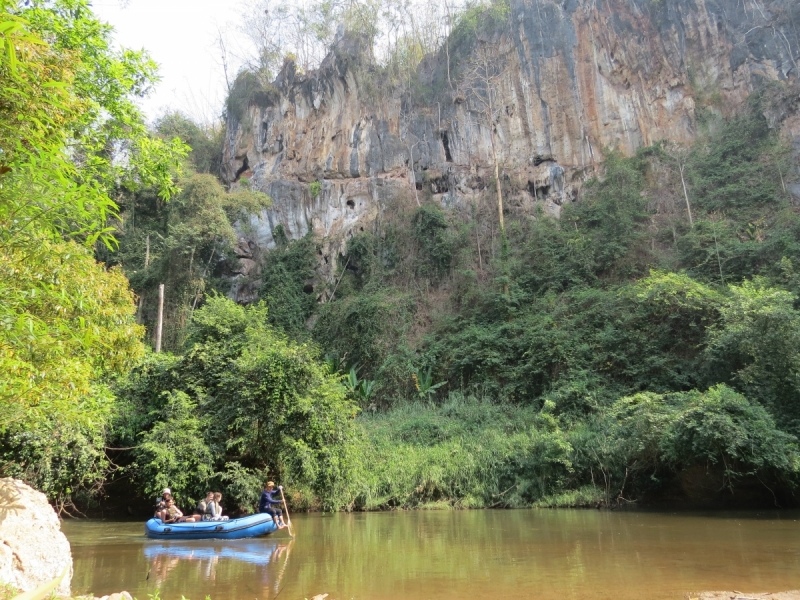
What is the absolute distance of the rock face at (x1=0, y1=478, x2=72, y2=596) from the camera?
479 cm

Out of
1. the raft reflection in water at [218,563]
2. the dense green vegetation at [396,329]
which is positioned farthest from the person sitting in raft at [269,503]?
the dense green vegetation at [396,329]

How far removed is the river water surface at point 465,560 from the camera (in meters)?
6.70

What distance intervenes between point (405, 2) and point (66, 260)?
37258 millimetres

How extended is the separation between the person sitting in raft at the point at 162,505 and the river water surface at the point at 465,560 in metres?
0.66

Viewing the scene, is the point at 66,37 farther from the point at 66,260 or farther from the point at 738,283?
the point at 738,283

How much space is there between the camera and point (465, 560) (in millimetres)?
8383

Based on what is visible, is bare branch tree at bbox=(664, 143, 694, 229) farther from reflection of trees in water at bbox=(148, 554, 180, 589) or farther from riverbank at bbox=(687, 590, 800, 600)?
reflection of trees in water at bbox=(148, 554, 180, 589)

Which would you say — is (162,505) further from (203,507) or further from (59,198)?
(59,198)

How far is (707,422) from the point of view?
12.7m

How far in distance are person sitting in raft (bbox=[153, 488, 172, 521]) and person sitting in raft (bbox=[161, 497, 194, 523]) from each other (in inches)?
3.2

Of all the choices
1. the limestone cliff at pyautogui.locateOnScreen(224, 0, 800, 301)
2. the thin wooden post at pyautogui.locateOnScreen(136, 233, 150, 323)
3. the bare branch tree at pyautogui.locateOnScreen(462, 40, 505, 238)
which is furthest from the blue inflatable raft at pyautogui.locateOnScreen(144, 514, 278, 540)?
the bare branch tree at pyautogui.locateOnScreen(462, 40, 505, 238)

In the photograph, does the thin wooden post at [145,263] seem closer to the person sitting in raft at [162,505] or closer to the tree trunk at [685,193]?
the person sitting in raft at [162,505]

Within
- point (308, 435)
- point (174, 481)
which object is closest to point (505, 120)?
point (308, 435)

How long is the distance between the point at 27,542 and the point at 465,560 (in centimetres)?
569
